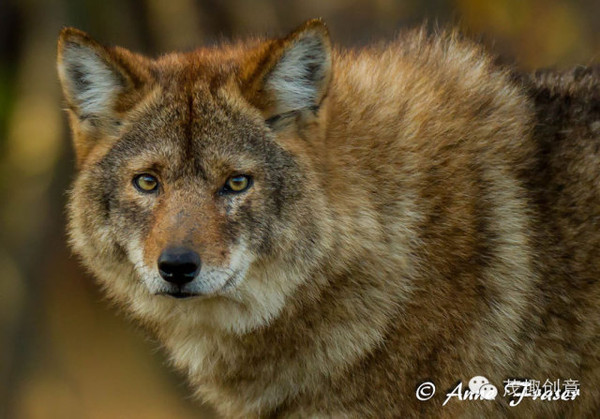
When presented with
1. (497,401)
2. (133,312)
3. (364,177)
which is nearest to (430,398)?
(497,401)

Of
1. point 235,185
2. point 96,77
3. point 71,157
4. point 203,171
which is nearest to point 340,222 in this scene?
point 235,185

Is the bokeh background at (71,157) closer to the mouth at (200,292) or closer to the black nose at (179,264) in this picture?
the mouth at (200,292)

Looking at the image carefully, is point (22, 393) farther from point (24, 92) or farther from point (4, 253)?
point (24, 92)

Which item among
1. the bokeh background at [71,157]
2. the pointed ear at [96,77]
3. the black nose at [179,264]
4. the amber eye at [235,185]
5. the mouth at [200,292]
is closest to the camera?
the black nose at [179,264]

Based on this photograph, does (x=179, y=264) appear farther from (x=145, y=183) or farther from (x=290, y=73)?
(x=290, y=73)

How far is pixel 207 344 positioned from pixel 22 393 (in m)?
4.88

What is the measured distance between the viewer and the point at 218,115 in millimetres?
4484

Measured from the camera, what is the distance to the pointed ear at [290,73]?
4.42 metres

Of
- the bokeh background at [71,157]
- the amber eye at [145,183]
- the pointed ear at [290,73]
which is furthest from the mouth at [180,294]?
the bokeh background at [71,157]

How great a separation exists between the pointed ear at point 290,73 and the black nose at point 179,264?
35.1 inches

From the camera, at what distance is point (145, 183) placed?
14.6ft

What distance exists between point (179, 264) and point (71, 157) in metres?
4.98

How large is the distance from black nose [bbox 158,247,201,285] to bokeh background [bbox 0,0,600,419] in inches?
179

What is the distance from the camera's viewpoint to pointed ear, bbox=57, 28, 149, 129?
4574 millimetres
